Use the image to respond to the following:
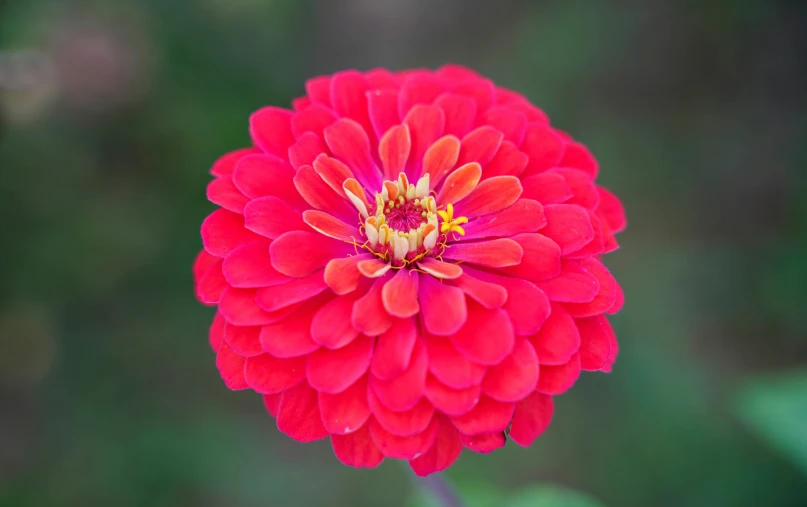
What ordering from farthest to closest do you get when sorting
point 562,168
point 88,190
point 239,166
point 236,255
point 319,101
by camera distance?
point 88,190
point 319,101
point 562,168
point 239,166
point 236,255

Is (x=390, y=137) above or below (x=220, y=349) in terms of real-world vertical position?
above

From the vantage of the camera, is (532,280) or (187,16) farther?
(187,16)

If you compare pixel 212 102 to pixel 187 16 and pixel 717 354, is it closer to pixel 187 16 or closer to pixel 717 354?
pixel 187 16

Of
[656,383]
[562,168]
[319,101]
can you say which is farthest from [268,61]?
[656,383]

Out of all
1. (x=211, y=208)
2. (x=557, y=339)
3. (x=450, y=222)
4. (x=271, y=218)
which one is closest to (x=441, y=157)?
(x=450, y=222)

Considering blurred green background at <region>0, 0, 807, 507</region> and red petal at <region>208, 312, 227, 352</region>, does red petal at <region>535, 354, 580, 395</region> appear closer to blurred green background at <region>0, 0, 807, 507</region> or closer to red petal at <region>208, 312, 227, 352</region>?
red petal at <region>208, 312, 227, 352</region>

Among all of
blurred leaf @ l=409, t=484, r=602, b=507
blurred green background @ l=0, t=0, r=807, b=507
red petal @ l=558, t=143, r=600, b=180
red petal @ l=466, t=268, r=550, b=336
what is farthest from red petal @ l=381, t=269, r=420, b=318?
blurred green background @ l=0, t=0, r=807, b=507

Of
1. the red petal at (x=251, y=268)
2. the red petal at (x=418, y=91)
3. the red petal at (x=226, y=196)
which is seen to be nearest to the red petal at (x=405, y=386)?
the red petal at (x=251, y=268)
